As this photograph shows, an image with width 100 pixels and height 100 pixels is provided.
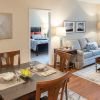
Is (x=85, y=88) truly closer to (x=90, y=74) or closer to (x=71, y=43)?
(x=90, y=74)

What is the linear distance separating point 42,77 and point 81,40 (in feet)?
13.3

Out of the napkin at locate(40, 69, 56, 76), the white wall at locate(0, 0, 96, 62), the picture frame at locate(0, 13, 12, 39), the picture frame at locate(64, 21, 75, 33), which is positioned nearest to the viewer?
the napkin at locate(40, 69, 56, 76)

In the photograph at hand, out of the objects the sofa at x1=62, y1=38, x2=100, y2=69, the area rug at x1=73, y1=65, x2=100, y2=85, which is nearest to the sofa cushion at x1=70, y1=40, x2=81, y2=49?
the sofa at x1=62, y1=38, x2=100, y2=69

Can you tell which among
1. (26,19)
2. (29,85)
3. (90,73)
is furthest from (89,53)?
(29,85)

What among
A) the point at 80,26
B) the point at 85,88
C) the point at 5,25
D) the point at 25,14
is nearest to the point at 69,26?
the point at 80,26

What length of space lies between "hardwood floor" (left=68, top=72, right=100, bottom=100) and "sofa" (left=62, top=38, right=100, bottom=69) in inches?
38.6

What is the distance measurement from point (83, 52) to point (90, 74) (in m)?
0.85

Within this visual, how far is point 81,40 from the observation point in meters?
5.82

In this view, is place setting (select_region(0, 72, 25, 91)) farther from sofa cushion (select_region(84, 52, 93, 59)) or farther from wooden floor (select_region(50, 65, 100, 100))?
sofa cushion (select_region(84, 52, 93, 59))

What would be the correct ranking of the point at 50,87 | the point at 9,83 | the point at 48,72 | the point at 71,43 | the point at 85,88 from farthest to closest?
the point at 71,43 → the point at 85,88 → the point at 48,72 → the point at 9,83 → the point at 50,87

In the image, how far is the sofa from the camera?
194 inches

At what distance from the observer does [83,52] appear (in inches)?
194

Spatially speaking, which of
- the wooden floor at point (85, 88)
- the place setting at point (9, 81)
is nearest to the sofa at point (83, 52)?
the wooden floor at point (85, 88)

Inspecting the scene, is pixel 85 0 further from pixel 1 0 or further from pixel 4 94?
pixel 4 94
